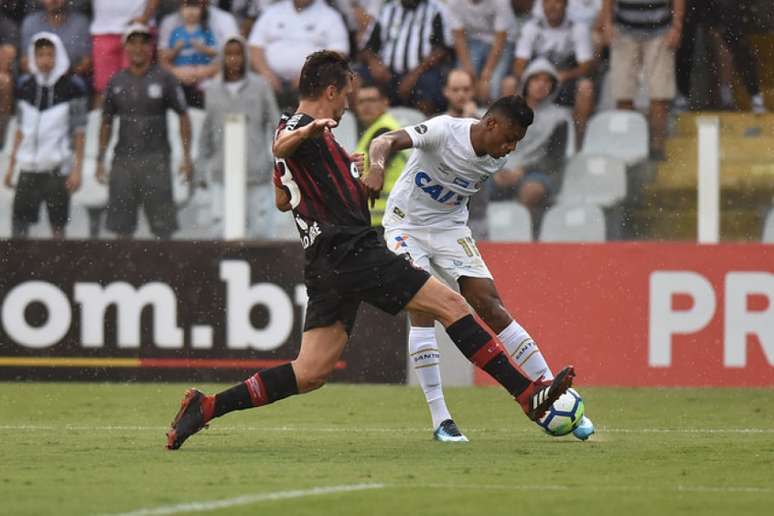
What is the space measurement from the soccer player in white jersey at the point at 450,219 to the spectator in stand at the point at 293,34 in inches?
213

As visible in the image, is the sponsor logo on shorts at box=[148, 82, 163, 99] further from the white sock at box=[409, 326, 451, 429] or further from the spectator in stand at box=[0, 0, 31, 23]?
the white sock at box=[409, 326, 451, 429]

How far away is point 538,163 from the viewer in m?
13.8

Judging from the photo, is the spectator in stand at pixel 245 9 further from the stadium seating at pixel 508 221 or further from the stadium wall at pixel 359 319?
the stadium seating at pixel 508 221

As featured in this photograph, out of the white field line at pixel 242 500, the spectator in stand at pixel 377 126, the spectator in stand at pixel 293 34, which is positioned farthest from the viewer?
the spectator in stand at pixel 293 34

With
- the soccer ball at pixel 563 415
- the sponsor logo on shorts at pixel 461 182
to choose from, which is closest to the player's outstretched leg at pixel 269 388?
the soccer ball at pixel 563 415

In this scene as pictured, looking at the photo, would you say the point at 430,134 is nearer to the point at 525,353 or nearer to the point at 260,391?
the point at 525,353

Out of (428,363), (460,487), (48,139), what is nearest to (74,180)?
(48,139)

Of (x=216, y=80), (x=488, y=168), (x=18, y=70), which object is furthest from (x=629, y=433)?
(x=18, y=70)

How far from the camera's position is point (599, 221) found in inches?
536

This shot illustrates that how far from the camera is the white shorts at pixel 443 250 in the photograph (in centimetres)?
936

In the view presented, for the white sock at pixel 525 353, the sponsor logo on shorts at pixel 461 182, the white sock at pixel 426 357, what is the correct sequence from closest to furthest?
the white sock at pixel 525 353
the white sock at pixel 426 357
the sponsor logo on shorts at pixel 461 182

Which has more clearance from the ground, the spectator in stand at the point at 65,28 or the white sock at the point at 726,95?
the spectator in stand at the point at 65,28

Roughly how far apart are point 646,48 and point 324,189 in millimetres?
6972

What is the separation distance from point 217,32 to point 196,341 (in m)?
3.17
